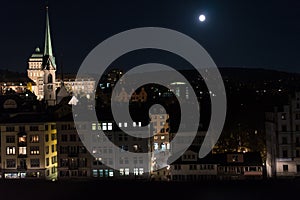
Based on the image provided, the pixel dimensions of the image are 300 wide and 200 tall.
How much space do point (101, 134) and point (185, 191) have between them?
9.47 m

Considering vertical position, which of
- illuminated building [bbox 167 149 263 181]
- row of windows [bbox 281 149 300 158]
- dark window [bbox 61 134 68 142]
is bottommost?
illuminated building [bbox 167 149 263 181]

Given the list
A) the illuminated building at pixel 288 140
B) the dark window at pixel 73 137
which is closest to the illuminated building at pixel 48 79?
the dark window at pixel 73 137

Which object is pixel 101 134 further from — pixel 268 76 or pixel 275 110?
Result: pixel 268 76

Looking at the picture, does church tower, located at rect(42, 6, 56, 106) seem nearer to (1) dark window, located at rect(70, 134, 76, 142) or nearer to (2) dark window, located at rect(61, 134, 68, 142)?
(2) dark window, located at rect(61, 134, 68, 142)

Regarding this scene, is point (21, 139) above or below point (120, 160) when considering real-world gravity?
above

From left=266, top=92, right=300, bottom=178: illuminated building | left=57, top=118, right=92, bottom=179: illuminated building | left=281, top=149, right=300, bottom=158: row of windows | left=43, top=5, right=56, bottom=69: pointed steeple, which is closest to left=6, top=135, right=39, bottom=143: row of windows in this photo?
left=57, top=118, right=92, bottom=179: illuminated building

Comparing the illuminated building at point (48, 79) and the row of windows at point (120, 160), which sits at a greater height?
the illuminated building at point (48, 79)

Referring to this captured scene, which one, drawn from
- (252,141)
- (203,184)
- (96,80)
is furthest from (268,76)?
(203,184)

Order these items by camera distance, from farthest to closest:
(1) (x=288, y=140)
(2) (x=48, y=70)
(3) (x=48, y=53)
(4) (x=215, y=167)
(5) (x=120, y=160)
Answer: (3) (x=48, y=53) < (2) (x=48, y=70) < (5) (x=120, y=160) < (4) (x=215, y=167) < (1) (x=288, y=140)

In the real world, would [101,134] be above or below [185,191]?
above

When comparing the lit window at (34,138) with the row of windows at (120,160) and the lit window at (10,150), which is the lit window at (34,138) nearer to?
the lit window at (10,150)

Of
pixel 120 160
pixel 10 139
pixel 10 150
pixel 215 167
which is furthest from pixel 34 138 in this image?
pixel 215 167

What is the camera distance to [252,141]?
23.7m

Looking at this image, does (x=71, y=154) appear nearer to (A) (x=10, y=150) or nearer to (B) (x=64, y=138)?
(B) (x=64, y=138)
